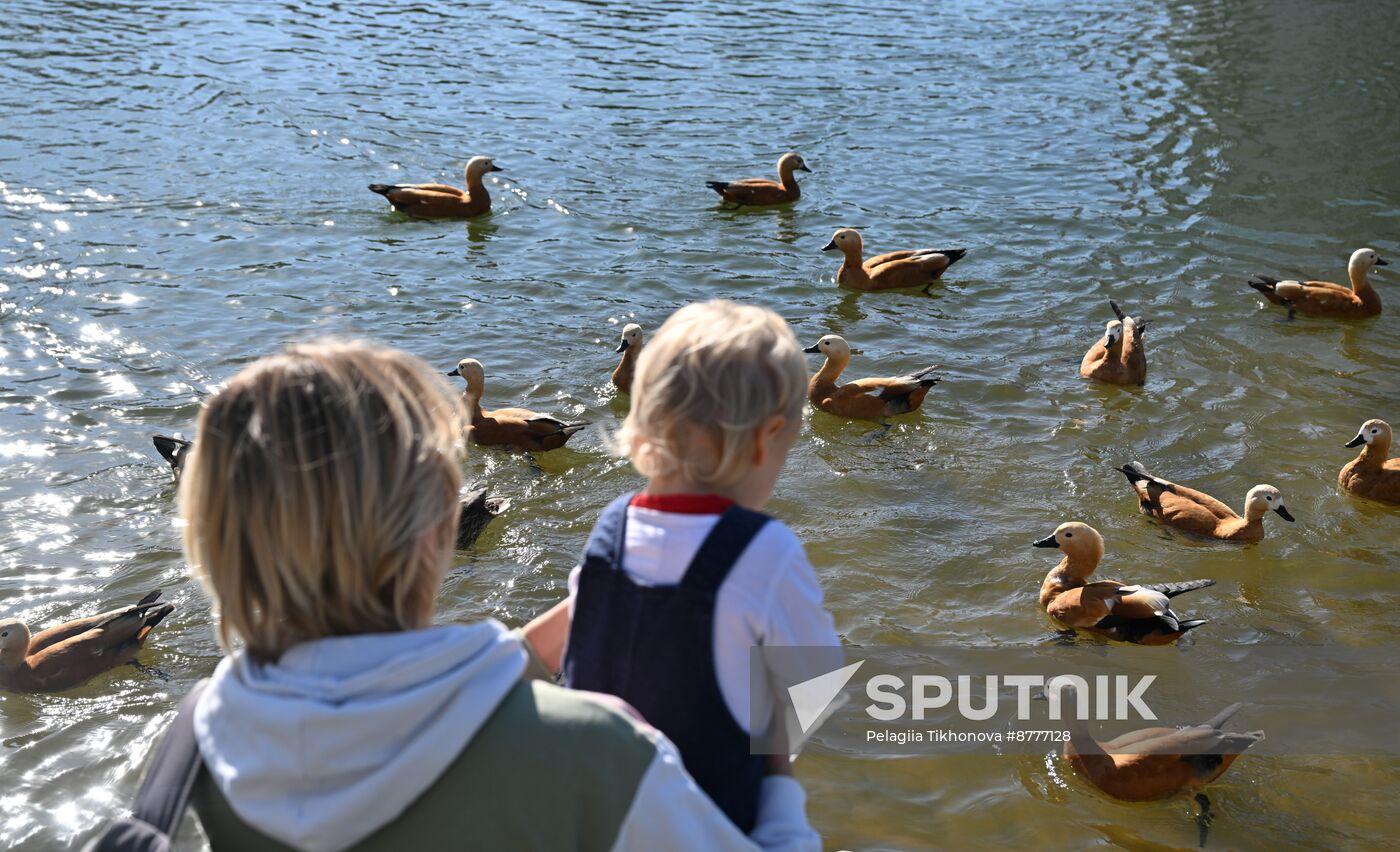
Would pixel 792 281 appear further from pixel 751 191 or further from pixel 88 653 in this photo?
pixel 88 653

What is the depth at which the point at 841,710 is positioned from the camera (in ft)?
17.2

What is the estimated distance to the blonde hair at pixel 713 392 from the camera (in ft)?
7.96

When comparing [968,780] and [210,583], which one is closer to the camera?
[210,583]

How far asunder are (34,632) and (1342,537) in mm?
6880

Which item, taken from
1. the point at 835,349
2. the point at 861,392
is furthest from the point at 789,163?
the point at 861,392

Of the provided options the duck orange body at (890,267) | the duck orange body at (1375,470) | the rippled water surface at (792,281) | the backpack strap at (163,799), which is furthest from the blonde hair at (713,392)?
the duck orange body at (890,267)

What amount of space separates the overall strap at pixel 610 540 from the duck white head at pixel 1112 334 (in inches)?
270

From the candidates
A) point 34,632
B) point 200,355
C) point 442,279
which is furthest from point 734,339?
point 442,279

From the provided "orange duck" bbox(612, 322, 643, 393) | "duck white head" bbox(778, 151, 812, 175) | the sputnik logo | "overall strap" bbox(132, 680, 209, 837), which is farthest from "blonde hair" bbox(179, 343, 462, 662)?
"duck white head" bbox(778, 151, 812, 175)

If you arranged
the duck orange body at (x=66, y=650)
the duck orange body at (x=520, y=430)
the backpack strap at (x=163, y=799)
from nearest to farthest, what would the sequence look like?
the backpack strap at (x=163, y=799)
the duck orange body at (x=66, y=650)
the duck orange body at (x=520, y=430)

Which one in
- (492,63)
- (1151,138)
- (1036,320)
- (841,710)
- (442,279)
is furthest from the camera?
(492,63)

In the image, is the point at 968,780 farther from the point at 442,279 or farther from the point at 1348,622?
the point at 442,279

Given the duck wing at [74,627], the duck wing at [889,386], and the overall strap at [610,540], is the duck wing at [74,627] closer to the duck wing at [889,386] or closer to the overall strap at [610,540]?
the overall strap at [610,540]

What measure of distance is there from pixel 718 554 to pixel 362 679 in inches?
31.7
